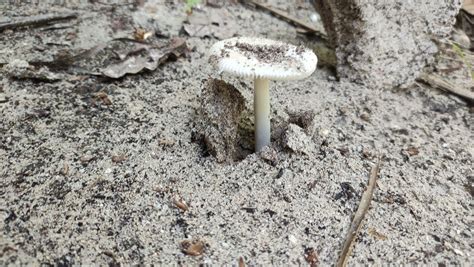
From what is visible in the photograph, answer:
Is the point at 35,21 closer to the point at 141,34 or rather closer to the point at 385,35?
the point at 141,34

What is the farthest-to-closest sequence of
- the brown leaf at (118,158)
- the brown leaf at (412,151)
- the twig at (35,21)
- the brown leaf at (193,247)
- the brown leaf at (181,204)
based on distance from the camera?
the twig at (35,21)
the brown leaf at (412,151)
the brown leaf at (118,158)
the brown leaf at (181,204)
the brown leaf at (193,247)

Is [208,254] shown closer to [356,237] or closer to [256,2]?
[356,237]

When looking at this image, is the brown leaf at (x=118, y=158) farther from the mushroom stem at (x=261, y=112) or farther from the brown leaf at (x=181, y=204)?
the mushroom stem at (x=261, y=112)

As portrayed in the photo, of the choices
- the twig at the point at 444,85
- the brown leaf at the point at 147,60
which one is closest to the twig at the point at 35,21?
the brown leaf at the point at 147,60

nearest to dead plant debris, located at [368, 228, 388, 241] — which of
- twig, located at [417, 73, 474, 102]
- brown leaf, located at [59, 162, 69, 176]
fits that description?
brown leaf, located at [59, 162, 69, 176]

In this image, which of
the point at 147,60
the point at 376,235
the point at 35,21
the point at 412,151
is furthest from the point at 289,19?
the point at 376,235

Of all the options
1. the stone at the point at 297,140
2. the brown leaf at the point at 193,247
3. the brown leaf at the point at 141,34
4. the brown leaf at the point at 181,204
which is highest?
the stone at the point at 297,140

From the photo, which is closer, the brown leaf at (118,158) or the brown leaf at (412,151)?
the brown leaf at (118,158)
